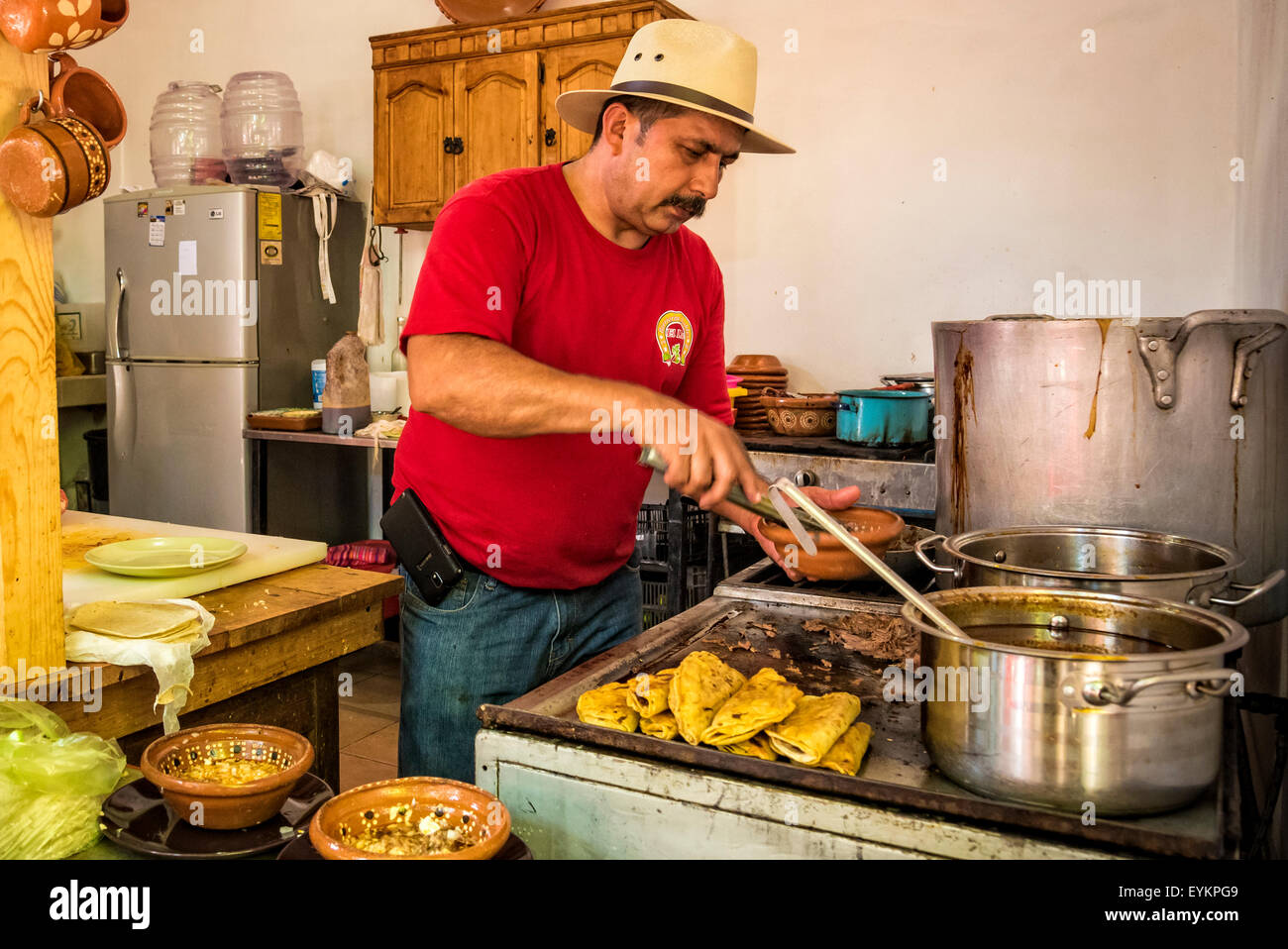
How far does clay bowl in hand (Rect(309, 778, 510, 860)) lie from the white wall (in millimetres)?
2934

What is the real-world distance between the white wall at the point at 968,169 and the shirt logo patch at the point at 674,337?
6.40 feet

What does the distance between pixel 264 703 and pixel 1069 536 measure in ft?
4.66

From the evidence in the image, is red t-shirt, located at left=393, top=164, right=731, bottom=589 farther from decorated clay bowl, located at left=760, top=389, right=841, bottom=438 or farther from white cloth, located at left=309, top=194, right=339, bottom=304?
white cloth, located at left=309, top=194, right=339, bottom=304

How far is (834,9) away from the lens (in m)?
4.34

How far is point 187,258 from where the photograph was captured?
504 centimetres

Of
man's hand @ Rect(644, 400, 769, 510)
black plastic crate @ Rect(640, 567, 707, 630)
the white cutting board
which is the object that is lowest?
black plastic crate @ Rect(640, 567, 707, 630)

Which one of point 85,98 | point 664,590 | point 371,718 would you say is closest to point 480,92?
point 664,590

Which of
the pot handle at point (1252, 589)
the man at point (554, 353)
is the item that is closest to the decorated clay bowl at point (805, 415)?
the man at point (554, 353)

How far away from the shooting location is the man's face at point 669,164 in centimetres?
176

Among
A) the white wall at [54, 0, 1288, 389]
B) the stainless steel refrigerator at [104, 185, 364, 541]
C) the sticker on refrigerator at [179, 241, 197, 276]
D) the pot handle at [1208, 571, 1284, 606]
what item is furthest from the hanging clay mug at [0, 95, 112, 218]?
the sticker on refrigerator at [179, 241, 197, 276]

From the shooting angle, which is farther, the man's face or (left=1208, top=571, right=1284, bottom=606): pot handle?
the man's face

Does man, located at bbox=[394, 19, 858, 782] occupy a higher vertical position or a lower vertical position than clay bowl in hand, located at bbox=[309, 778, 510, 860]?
higher

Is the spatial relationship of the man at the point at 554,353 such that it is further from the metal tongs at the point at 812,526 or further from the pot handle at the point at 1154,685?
the pot handle at the point at 1154,685

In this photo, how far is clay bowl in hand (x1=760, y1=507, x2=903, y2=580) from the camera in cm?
157
